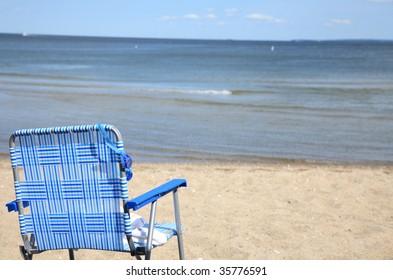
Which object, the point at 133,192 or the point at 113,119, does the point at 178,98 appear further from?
the point at 133,192

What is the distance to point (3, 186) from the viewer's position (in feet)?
19.1

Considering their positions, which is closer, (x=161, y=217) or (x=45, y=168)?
(x=45, y=168)

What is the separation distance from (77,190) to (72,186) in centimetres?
3

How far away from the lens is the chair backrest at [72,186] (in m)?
A: 2.74

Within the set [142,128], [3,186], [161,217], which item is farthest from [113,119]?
[161,217]

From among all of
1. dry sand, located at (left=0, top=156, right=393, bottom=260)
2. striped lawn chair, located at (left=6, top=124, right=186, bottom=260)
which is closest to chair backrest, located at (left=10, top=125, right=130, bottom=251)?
striped lawn chair, located at (left=6, top=124, right=186, bottom=260)

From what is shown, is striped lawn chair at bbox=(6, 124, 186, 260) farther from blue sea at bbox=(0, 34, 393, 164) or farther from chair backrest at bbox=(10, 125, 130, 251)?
blue sea at bbox=(0, 34, 393, 164)

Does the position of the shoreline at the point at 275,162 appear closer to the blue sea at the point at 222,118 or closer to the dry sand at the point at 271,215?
the blue sea at the point at 222,118

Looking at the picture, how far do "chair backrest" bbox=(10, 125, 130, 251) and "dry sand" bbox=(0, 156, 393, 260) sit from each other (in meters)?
1.07

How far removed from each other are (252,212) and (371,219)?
39.3 inches

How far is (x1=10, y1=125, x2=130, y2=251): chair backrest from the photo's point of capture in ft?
9.00

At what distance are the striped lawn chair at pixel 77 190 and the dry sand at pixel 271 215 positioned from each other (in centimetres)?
108

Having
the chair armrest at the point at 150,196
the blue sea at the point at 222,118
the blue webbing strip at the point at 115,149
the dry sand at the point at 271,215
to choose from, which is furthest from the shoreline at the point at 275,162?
the blue webbing strip at the point at 115,149

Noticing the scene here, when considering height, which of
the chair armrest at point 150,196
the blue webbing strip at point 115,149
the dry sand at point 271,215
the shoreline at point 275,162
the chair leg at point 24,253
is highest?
the blue webbing strip at point 115,149
